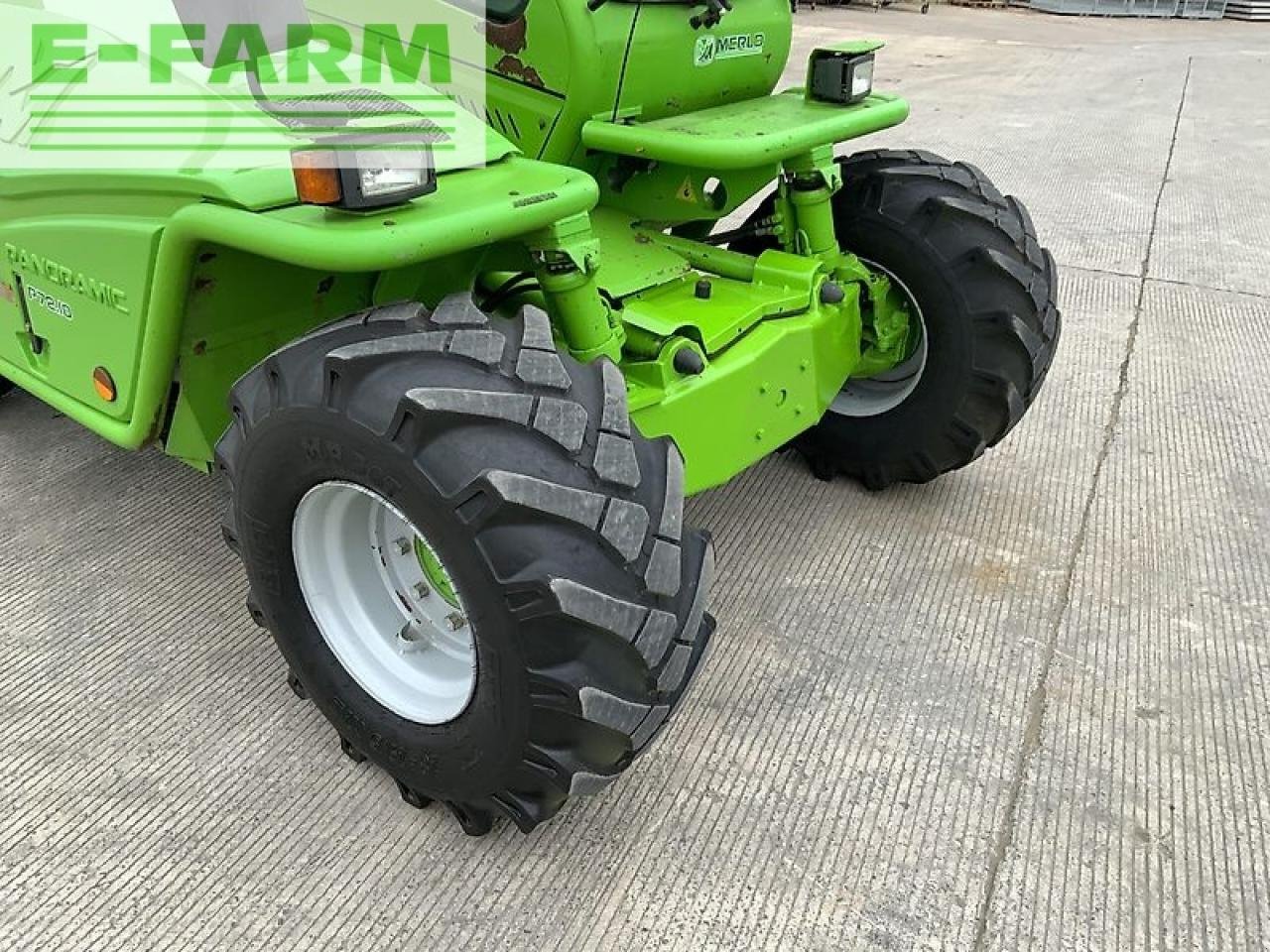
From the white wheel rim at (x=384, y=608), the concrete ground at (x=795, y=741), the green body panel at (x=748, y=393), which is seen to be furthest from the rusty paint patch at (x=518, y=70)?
the concrete ground at (x=795, y=741)

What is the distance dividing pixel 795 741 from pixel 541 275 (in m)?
1.20

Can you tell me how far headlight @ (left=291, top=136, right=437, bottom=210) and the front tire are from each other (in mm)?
236

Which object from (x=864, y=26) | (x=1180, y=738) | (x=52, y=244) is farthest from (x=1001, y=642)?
(x=864, y=26)

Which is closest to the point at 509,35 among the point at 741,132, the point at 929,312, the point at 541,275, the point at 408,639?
the point at 741,132

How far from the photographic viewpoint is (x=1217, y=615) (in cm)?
296

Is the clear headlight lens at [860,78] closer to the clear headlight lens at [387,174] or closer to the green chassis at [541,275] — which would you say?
the green chassis at [541,275]

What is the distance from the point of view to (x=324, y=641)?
7.51 ft

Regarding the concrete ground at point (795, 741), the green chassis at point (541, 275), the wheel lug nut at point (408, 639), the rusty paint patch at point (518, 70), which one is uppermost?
the rusty paint patch at point (518, 70)

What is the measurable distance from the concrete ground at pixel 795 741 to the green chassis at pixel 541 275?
515 millimetres

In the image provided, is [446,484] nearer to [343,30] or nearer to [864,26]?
[343,30]

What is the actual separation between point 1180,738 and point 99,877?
236cm

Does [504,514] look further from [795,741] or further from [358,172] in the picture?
[795,741]

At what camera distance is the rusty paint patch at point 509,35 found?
2660 mm

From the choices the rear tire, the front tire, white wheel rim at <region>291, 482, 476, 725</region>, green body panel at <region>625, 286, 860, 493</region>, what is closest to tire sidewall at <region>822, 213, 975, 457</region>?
the rear tire
